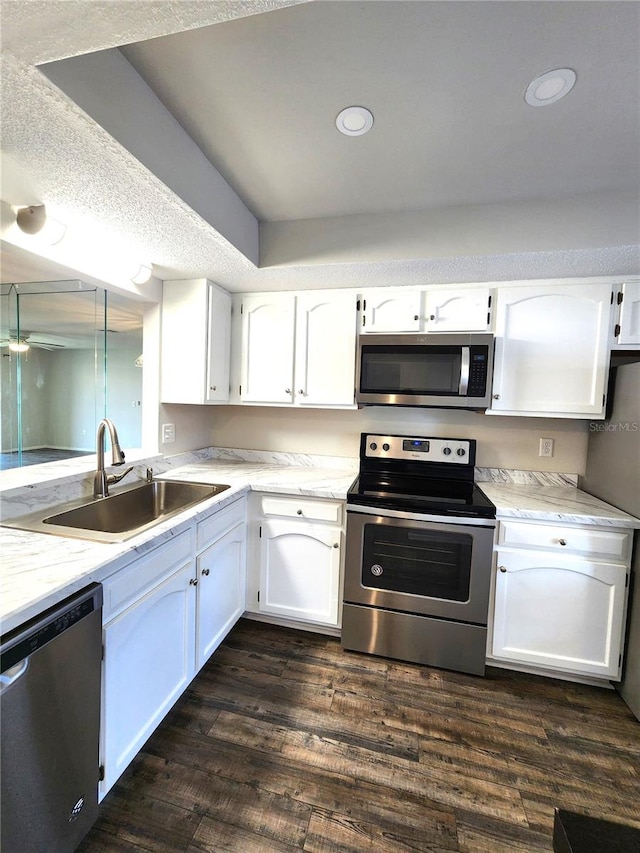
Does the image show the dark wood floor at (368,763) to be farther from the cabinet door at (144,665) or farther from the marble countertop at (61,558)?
the marble countertop at (61,558)

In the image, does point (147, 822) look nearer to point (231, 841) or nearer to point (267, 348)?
point (231, 841)

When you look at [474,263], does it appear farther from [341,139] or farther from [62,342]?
[62,342]

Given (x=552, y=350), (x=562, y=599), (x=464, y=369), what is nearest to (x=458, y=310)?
(x=464, y=369)

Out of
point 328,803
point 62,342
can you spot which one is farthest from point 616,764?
point 62,342

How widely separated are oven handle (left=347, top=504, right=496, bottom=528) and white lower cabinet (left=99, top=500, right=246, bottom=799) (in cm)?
72

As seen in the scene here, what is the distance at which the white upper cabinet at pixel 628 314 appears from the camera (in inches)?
73.7

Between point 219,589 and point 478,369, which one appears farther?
point 478,369

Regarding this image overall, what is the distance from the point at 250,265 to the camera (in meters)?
1.89

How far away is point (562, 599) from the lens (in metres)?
1.77

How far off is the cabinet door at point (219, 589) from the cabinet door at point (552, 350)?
168 cm

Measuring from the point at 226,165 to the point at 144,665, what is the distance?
1960 mm

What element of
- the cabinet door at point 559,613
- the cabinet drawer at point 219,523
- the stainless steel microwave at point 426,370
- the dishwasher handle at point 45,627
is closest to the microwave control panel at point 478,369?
the stainless steel microwave at point 426,370

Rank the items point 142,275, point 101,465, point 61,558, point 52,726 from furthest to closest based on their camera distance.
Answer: point 142,275
point 101,465
point 61,558
point 52,726

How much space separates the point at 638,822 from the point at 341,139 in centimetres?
260
